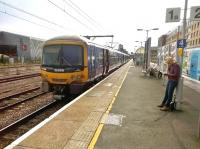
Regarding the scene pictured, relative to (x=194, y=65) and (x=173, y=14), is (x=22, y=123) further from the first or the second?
(x=194, y=65)

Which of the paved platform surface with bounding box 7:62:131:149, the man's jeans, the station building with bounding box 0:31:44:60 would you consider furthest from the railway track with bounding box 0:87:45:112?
the station building with bounding box 0:31:44:60

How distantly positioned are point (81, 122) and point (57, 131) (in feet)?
3.24

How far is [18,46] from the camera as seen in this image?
43.7m

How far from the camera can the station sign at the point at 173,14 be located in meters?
8.97

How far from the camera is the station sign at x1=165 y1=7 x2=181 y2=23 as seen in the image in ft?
29.4

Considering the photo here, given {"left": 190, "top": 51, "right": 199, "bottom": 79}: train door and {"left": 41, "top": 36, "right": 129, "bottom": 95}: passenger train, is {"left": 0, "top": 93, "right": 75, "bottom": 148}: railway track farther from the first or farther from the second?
{"left": 190, "top": 51, "right": 199, "bottom": 79}: train door

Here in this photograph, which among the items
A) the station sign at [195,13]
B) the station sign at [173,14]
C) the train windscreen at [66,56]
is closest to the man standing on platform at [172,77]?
the station sign at [173,14]

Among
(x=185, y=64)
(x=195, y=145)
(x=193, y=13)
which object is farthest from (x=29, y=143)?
(x=185, y=64)

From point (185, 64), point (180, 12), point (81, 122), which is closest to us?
point (81, 122)

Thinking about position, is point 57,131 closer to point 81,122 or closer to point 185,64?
point 81,122

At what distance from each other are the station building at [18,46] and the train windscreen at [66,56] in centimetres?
2941

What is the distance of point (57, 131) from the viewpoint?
20.1ft

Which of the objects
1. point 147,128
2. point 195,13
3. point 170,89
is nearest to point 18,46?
point 170,89

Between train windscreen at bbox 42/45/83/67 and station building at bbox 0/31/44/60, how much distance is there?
29410 millimetres
